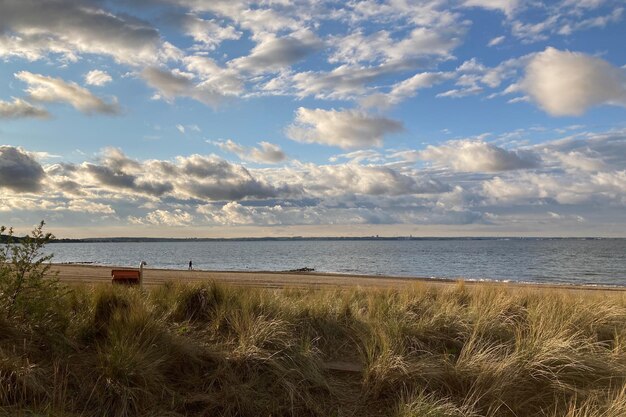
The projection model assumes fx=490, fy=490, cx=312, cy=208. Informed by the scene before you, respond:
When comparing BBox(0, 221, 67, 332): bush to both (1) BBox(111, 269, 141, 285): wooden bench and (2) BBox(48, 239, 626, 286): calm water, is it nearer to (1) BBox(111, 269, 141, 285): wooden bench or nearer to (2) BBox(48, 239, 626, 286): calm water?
(1) BBox(111, 269, 141, 285): wooden bench

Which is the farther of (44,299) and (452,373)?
(44,299)

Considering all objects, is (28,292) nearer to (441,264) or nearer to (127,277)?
(127,277)

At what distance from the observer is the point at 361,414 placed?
5.58 m

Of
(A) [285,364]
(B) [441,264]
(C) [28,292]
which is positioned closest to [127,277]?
(C) [28,292]

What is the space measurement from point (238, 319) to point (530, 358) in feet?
13.3

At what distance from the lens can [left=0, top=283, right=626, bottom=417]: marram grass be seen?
5.29 m

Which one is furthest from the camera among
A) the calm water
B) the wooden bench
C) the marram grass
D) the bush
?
the calm water

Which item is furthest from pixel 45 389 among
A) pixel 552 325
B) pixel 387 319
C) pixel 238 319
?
pixel 552 325

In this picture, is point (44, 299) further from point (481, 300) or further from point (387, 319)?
point (481, 300)

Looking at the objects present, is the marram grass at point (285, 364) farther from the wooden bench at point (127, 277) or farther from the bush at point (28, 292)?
the wooden bench at point (127, 277)

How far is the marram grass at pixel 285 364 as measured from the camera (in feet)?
17.3

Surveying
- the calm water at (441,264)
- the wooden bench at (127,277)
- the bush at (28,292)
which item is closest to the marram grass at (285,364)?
the bush at (28,292)

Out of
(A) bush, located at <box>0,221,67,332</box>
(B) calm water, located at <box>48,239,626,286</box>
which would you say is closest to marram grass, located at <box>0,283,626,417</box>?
(A) bush, located at <box>0,221,67,332</box>

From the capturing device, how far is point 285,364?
6215mm
